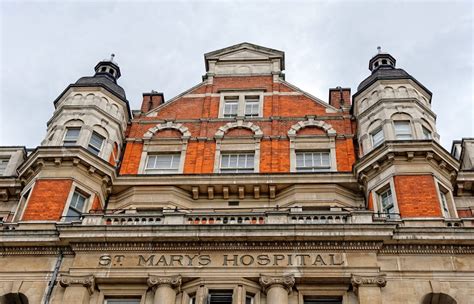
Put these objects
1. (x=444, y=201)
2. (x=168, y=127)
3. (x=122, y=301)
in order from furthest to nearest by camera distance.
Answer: (x=168, y=127) → (x=444, y=201) → (x=122, y=301)

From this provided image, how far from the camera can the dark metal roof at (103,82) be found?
3384 cm

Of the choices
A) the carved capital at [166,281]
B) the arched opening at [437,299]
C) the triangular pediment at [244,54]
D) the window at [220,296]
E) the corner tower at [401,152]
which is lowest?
the window at [220,296]

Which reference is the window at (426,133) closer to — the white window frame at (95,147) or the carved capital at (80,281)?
the white window frame at (95,147)

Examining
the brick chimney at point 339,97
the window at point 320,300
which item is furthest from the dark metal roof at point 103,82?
the window at point 320,300

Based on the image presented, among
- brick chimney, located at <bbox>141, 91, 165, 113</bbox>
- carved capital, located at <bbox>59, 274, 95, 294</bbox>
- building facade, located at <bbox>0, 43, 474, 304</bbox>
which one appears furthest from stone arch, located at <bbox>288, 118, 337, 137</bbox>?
carved capital, located at <bbox>59, 274, 95, 294</bbox>

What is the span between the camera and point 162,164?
31.6 metres

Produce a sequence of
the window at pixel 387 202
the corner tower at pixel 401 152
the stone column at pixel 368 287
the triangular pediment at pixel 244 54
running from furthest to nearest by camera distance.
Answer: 1. the triangular pediment at pixel 244 54
2. the window at pixel 387 202
3. the corner tower at pixel 401 152
4. the stone column at pixel 368 287

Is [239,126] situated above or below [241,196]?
above

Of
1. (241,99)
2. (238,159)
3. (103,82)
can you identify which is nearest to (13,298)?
(238,159)

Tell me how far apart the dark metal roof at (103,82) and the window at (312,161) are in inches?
413

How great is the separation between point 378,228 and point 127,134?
51.1 feet

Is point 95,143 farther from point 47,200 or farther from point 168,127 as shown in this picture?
point 47,200

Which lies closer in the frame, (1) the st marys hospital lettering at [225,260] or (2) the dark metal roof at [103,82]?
(1) the st marys hospital lettering at [225,260]

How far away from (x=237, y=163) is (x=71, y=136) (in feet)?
27.7
